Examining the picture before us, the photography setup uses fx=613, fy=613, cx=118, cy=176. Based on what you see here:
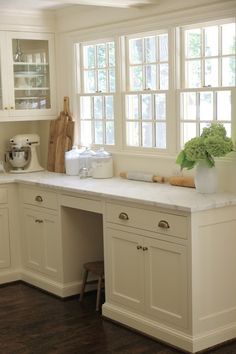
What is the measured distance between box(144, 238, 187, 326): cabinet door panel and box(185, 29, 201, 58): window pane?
1.40 m

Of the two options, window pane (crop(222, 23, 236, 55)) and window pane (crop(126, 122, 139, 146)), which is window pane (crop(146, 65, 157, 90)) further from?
window pane (crop(222, 23, 236, 55))

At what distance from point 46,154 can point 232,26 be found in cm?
250

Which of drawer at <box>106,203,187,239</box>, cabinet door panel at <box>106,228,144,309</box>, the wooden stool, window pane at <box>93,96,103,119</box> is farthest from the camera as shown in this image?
window pane at <box>93,96,103,119</box>

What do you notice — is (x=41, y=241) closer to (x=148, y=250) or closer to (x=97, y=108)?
(x=97, y=108)

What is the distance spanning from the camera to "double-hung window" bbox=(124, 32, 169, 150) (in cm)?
469

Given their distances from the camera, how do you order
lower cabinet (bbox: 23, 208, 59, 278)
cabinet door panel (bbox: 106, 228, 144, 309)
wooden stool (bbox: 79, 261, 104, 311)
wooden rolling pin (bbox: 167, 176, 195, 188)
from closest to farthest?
cabinet door panel (bbox: 106, 228, 144, 309) → wooden rolling pin (bbox: 167, 176, 195, 188) → wooden stool (bbox: 79, 261, 104, 311) → lower cabinet (bbox: 23, 208, 59, 278)

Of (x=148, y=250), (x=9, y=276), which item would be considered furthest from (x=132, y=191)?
(x=9, y=276)

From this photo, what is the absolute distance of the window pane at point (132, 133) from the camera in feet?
16.4

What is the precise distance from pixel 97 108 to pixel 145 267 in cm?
183

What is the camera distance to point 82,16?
5266 mm

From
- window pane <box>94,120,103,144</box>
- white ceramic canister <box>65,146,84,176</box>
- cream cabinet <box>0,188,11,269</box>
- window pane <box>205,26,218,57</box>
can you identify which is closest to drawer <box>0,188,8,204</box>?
cream cabinet <box>0,188,11,269</box>

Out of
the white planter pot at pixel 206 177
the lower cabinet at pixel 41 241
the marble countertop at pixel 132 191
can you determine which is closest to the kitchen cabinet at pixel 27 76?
→ the marble countertop at pixel 132 191

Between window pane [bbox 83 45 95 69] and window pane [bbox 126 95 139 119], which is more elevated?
window pane [bbox 83 45 95 69]

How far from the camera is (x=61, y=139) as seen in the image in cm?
557
